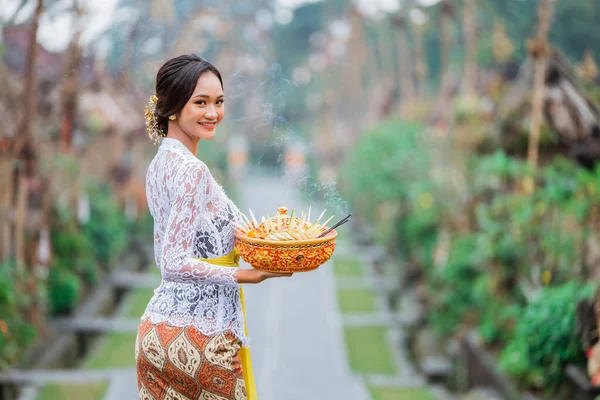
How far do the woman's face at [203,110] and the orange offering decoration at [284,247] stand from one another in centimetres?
29

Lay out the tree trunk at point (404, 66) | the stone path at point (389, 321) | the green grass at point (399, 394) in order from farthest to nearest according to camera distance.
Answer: the tree trunk at point (404, 66) < the stone path at point (389, 321) < the green grass at point (399, 394)

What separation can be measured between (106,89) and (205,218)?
7.89m

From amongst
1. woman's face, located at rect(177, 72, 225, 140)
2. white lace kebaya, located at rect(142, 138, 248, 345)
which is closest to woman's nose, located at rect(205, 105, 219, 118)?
woman's face, located at rect(177, 72, 225, 140)

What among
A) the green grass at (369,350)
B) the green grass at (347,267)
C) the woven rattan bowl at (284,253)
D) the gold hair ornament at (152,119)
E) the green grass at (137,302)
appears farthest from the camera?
the green grass at (347,267)

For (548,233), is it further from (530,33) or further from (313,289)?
(313,289)

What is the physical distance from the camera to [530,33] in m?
8.38

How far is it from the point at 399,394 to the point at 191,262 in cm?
394

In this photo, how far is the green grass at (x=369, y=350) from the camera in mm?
6562

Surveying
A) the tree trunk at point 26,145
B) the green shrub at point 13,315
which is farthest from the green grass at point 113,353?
the tree trunk at point 26,145

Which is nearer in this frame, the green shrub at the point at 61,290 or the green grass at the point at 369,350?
the green grass at the point at 369,350

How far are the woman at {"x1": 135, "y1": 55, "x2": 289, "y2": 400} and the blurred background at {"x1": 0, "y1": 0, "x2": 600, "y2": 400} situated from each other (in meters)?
0.27

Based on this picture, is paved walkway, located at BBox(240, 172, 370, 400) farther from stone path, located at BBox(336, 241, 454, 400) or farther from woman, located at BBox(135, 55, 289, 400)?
woman, located at BBox(135, 55, 289, 400)

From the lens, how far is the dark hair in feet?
6.35

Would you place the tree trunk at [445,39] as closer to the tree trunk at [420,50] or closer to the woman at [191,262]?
the tree trunk at [420,50]
